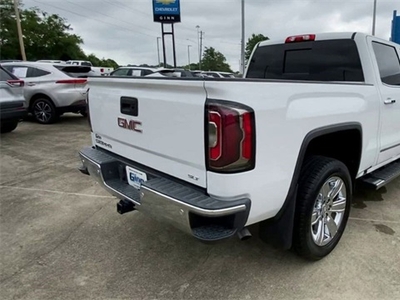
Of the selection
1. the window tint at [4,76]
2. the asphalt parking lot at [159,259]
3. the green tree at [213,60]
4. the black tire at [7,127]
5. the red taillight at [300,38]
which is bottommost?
the asphalt parking lot at [159,259]

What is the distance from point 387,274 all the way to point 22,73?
973 cm

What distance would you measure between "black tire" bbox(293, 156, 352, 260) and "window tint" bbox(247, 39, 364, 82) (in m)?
1.16

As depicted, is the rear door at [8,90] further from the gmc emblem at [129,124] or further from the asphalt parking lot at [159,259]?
the gmc emblem at [129,124]

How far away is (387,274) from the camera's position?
Answer: 2.51m

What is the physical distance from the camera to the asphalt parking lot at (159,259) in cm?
239

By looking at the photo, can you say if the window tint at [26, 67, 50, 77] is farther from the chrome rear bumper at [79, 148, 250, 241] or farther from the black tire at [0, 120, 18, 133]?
the chrome rear bumper at [79, 148, 250, 241]

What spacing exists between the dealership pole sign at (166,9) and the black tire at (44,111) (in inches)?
992

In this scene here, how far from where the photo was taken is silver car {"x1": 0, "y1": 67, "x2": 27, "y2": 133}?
6.81 m

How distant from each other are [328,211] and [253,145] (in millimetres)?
1217

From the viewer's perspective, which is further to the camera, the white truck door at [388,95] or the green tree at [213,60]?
the green tree at [213,60]

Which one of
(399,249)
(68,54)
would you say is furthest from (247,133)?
(68,54)

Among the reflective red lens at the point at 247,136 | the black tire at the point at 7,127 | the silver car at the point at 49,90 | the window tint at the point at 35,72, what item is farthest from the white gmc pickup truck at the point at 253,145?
the window tint at the point at 35,72


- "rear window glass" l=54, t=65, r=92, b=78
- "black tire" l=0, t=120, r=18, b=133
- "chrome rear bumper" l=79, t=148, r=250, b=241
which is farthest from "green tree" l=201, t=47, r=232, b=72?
"chrome rear bumper" l=79, t=148, r=250, b=241

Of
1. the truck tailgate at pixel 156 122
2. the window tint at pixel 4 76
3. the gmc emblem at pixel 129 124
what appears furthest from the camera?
the window tint at pixel 4 76
